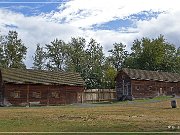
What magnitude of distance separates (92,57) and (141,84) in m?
36.9

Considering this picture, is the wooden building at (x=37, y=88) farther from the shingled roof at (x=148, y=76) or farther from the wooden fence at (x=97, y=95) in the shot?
the shingled roof at (x=148, y=76)

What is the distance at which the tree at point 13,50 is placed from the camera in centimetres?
8981

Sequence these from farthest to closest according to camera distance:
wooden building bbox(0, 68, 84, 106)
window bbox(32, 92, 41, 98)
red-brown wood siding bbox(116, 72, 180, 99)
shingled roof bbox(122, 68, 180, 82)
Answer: shingled roof bbox(122, 68, 180, 82) → red-brown wood siding bbox(116, 72, 180, 99) → window bbox(32, 92, 41, 98) → wooden building bbox(0, 68, 84, 106)

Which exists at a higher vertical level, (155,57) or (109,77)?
(155,57)

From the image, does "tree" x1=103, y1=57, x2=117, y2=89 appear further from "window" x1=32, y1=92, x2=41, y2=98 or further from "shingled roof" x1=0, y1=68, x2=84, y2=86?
"window" x1=32, y1=92, x2=41, y2=98

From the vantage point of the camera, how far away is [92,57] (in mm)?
104562

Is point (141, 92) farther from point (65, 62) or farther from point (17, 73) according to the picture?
point (65, 62)

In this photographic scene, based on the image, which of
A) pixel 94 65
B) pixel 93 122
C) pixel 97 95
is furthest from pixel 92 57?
pixel 93 122

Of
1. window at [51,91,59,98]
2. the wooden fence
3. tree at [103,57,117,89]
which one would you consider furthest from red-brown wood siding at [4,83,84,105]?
tree at [103,57,117,89]

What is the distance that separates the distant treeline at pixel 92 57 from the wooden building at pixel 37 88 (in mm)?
28821

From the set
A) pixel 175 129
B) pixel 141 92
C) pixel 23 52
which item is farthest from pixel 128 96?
pixel 175 129

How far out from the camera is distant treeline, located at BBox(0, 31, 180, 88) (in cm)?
9125

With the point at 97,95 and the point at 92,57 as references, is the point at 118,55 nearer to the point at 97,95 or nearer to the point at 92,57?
the point at 92,57

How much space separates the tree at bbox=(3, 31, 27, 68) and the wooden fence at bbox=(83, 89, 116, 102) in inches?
958
